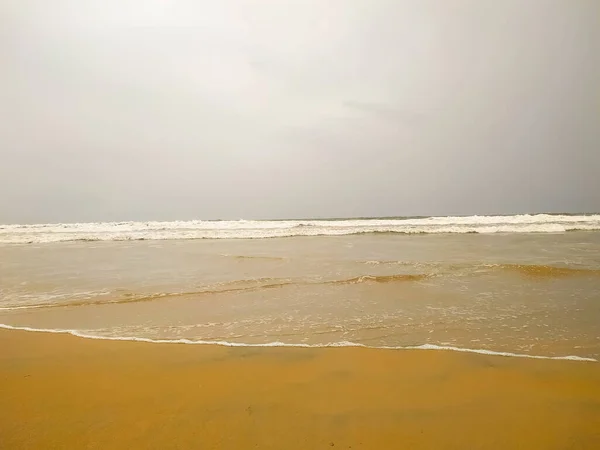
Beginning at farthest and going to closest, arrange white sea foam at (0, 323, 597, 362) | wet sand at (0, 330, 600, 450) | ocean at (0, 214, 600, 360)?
ocean at (0, 214, 600, 360), white sea foam at (0, 323, 597, 362), wet sand at (0, 330, 600, 450)

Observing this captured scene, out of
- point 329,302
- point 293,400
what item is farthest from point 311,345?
point 329,302

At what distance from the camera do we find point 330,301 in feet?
18.4

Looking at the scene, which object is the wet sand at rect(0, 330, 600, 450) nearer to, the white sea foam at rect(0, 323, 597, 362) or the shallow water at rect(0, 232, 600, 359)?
the white sea foam at rect(0, 323, 597, 362)

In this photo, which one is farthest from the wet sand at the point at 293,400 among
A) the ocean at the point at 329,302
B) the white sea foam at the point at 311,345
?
the ocean at the point at 329,302

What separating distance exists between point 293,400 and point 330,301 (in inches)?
Result: 121

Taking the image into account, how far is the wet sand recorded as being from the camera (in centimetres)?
215

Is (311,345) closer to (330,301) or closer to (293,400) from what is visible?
(293,400)

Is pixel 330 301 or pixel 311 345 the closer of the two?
pixel 311 345

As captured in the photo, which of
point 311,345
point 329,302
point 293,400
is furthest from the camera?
point 329,302

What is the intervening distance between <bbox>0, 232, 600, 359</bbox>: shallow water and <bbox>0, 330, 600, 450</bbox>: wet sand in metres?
0.56

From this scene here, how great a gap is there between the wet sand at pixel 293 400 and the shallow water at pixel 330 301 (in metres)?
0.56

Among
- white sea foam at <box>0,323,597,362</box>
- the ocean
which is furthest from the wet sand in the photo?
the ocean

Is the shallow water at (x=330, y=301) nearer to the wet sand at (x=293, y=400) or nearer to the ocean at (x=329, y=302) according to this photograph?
the ocean at (x=329, y=302)

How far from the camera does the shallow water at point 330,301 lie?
407 cm
